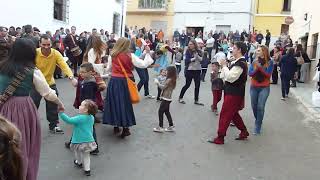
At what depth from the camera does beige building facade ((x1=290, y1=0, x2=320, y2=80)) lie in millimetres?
17656

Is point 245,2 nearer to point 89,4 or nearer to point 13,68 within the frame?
point 89,4

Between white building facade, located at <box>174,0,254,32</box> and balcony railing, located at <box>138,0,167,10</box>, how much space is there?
1.42 m

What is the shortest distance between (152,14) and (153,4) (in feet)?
3.10

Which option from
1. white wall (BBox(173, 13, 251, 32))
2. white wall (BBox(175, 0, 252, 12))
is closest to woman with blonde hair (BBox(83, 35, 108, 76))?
white wall (BBox(173, 13, 251, 32))

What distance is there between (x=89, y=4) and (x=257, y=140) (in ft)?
59.5

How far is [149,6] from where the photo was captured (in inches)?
1788

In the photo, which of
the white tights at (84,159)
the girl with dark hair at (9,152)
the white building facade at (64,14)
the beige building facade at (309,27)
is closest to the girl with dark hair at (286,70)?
the beige building facade at (309,27)

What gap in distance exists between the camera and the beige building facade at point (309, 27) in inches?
695

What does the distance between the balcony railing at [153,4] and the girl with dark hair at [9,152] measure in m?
42.6

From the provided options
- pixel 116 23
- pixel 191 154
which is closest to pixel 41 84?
pixel 191 154

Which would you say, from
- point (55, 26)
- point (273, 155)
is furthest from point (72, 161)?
point (55, 26)

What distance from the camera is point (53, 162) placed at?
21.1ft

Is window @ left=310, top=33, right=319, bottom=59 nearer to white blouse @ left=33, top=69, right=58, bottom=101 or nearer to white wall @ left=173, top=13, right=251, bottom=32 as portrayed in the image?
white blouse @ left=33, top=69, right=58, bottom=101

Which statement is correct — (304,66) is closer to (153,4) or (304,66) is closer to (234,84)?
(234,84)
